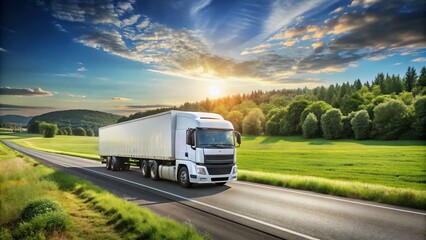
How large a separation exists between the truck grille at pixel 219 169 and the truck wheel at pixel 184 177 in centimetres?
131

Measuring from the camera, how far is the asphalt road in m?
7.64

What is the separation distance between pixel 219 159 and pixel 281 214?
6.29 meters

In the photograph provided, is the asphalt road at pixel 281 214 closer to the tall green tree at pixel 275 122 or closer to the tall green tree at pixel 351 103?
the tall green tree at pixel 275 122

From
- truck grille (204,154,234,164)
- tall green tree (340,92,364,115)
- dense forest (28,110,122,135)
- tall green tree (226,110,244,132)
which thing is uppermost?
tall green tree (340,92,364,115)

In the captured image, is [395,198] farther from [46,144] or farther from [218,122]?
[46,144]

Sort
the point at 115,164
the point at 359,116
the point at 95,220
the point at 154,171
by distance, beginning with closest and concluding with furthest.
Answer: the point at 95,220, the point at 154,171, the point at 115,164, the point at 359,116

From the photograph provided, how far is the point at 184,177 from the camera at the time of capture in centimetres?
1602

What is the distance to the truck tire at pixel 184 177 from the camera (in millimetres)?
15699

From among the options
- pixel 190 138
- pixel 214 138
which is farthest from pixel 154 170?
pixel 214 138

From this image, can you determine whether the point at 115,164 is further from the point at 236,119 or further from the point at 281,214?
the point at 236,119

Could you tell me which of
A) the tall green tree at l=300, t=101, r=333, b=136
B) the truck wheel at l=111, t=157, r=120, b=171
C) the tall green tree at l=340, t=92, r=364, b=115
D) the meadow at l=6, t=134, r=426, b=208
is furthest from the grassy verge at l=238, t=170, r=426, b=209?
the tall green tree at l=340, t=92, r=364, b=115

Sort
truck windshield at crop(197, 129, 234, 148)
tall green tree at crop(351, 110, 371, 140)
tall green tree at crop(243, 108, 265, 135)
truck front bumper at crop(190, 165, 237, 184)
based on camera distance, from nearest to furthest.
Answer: truck front bumper at crop(190, 165, 237, 184)
truck windshield at crop(197, 129, 234, 148)
tall green tree at crop(351, 110, 371, 140)
tall green tree at crop(243, 108, 265, 135)

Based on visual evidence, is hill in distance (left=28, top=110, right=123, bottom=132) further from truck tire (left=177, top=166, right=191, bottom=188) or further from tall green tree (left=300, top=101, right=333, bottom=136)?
tall green tree (left=300, top=101, right=333, bottom=136)

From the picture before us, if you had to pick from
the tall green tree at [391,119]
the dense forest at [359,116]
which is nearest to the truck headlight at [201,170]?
the dense forest at [359,116]
